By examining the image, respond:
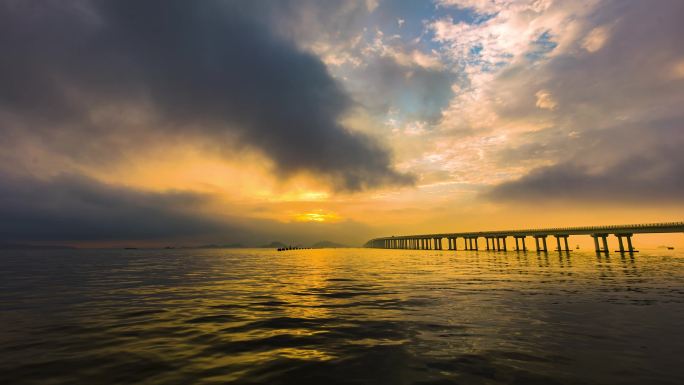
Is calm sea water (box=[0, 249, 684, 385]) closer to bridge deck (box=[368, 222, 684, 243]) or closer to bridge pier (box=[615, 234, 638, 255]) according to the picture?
bridge deck (box=[368, 222, 684, 243])

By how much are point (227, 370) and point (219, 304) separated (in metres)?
11.1

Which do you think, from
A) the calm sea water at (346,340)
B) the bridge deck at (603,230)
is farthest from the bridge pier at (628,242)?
the calm sea water at (346,340)

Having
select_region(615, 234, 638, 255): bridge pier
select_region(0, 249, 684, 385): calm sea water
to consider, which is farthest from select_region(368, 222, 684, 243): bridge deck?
select_region(0, 249, 684, 385): calm sea water

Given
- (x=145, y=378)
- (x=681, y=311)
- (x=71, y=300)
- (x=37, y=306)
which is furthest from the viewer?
(x=71, y=300)

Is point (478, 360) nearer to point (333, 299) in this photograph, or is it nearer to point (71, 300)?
point (333, 299)

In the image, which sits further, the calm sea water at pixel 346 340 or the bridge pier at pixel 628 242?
the bridge pier at pixel 628 242

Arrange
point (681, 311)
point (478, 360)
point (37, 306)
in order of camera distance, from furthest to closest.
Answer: point (37, 306), point (681, 311), point (478, 360)

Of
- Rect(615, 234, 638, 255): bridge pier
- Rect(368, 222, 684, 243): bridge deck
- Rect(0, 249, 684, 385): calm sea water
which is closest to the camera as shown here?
Rect(0, 249, 684, 385): calm sea water

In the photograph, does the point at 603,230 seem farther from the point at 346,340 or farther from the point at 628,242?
the point at 346,340

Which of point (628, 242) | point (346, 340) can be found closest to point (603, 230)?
point (628, 242)

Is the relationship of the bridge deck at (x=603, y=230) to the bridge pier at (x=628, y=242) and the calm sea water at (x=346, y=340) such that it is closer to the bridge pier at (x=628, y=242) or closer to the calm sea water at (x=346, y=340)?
the bridge pier at (x=628, y=242)

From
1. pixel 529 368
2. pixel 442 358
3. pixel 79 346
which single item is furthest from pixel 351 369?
pixel 79 346

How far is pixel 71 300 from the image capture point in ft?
65.0

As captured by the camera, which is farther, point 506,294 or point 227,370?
point 506,294
